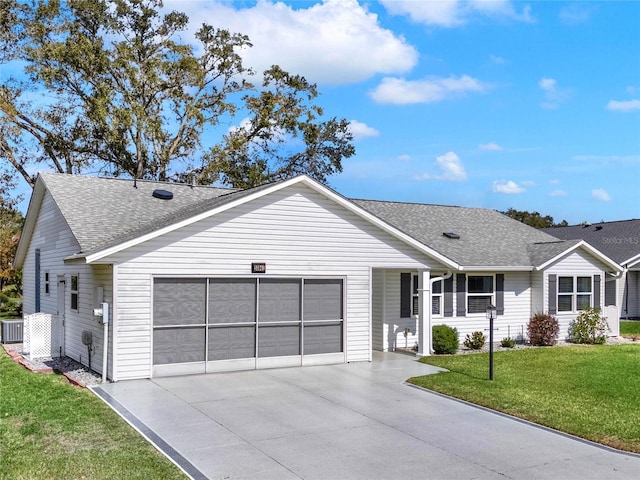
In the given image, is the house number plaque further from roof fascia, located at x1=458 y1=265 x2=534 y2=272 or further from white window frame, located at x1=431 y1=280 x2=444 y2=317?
roof fascia, located at x1=458 y1=265 x2=534 y2=272

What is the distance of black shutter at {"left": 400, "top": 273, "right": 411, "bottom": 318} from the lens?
17.0m

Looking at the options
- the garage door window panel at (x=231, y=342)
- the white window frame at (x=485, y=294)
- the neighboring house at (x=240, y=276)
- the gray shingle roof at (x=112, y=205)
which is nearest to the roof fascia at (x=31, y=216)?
the neighboring house at (x=240, y=276)

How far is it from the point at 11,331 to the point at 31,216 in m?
3.73

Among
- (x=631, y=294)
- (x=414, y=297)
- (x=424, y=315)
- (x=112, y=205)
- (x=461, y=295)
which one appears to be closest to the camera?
(x=112, y=205)

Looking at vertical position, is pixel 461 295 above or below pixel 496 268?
below

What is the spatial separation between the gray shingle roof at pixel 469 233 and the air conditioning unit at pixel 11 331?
37.8 ft

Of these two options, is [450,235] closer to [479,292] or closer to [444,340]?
[479,292]

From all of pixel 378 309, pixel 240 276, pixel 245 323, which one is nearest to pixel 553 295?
pixel 378 309

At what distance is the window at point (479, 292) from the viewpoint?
18.3m

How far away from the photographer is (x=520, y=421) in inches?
352

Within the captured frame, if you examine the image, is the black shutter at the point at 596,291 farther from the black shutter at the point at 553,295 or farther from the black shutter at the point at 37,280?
the black shutter at the point at 37,280

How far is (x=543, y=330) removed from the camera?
18062 mm

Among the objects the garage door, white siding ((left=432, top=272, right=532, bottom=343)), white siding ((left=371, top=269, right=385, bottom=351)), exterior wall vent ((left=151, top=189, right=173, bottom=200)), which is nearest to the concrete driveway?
the garage door

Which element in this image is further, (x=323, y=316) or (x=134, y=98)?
(x=134, y=98)
